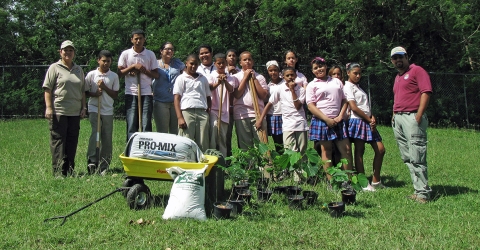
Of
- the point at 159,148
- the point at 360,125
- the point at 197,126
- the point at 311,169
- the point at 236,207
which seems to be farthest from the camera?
the point at 360,125

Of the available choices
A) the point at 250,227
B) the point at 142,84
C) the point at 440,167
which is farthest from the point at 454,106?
the point at 250,227

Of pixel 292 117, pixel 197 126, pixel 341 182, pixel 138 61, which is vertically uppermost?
pixel 138 61

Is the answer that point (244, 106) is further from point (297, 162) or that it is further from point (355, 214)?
point (355, 214)

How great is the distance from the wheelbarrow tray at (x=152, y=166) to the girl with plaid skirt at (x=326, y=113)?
187 cm

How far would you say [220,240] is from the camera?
167 inches

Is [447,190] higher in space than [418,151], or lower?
lower

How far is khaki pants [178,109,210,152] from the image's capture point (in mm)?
6520

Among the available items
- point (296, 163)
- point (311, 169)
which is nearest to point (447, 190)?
point (311, 169)

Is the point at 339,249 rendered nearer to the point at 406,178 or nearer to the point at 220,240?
the point at 220,240

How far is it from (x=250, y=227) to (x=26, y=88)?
1568 centimetres

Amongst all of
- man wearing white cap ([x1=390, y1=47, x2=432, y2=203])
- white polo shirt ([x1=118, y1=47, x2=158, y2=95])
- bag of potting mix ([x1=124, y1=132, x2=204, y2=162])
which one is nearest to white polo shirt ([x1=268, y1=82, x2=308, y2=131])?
man wearing white cap ([x1=390, y1=47, x2=432, y2=203])

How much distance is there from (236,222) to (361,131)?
266cm

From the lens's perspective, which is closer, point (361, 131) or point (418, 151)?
point (418, 151)

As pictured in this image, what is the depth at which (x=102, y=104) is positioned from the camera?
7.41 m
